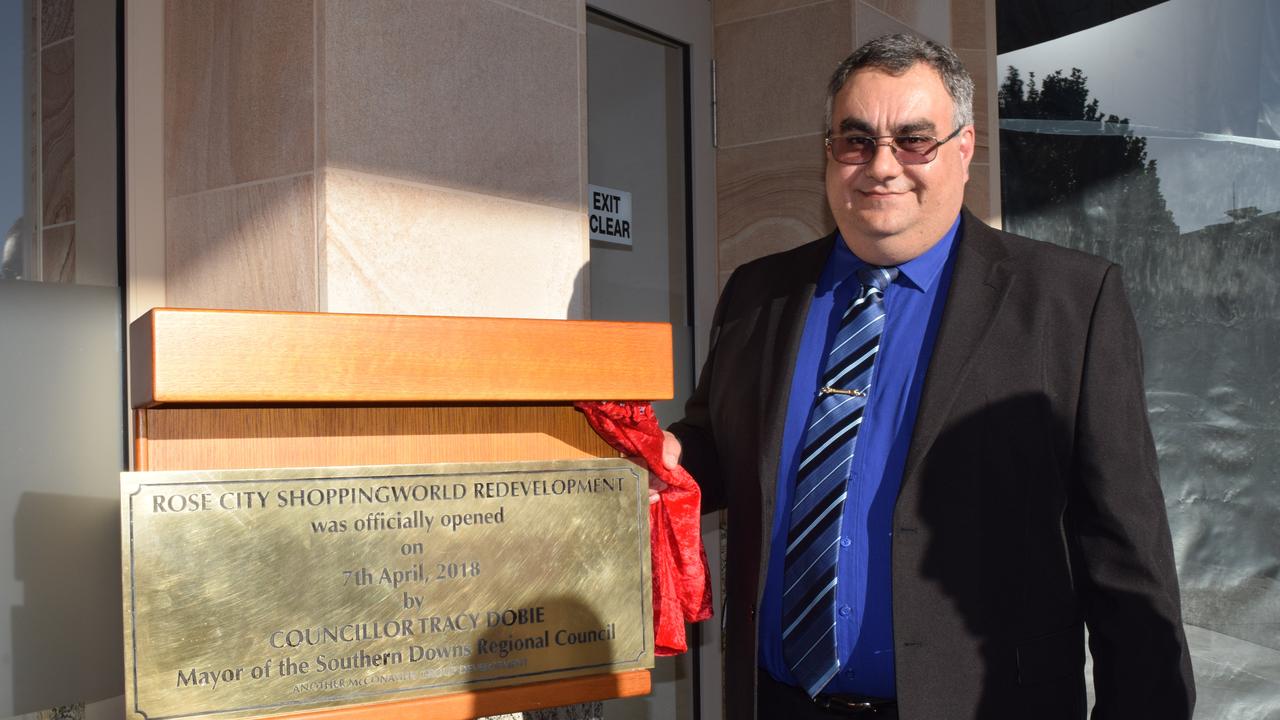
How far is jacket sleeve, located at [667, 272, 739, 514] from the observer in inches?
94.6

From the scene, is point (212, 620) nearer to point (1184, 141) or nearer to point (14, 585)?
point (14, 585)

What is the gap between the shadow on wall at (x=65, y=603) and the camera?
7.26ft

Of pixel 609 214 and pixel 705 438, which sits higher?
pixel 609 214

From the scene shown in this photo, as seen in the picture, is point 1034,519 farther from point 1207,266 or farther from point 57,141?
point 1207,266

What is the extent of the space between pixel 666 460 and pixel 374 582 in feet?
2.08

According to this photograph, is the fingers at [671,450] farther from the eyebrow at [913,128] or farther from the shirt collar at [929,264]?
the eyebrow at [913,128]

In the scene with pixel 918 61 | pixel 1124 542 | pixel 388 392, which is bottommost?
pixel 1124 542

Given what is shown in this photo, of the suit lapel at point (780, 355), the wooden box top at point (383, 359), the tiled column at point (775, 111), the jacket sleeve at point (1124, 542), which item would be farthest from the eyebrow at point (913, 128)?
the tiled column at point (775, 111)

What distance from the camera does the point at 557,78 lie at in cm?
283

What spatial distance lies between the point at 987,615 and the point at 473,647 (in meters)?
0.94

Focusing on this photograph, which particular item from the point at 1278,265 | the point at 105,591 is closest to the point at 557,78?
the point at 105,591

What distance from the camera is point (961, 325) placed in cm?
216

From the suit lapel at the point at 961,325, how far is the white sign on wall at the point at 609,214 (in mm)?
1650

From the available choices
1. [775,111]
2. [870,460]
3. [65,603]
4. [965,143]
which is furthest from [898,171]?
[775,111]
